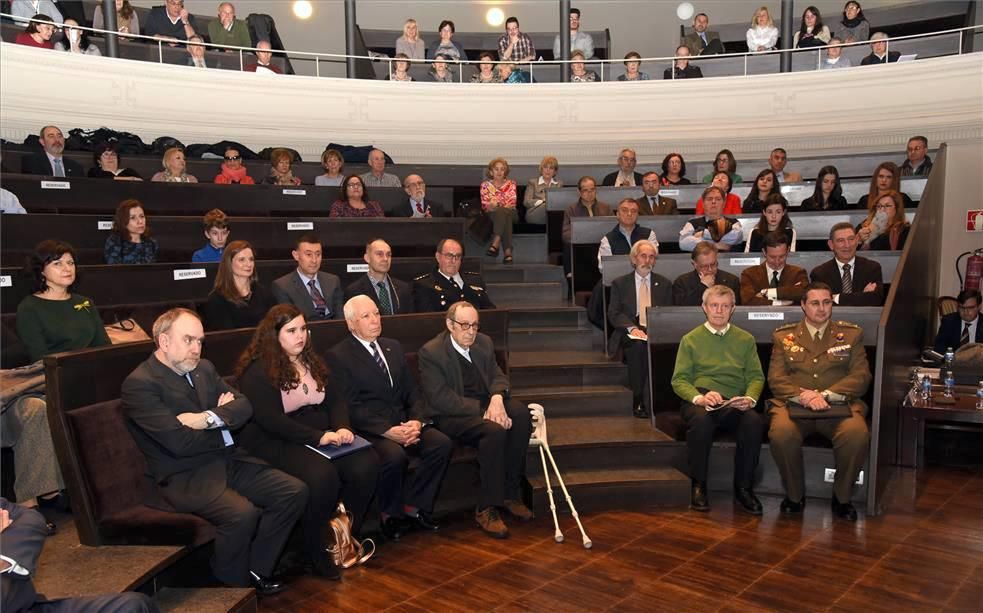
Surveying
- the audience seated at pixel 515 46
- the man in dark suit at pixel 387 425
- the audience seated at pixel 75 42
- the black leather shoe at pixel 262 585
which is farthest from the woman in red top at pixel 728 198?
the audience seated at pixel 75 42

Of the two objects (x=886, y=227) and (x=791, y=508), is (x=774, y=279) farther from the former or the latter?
(x=791, y=508)

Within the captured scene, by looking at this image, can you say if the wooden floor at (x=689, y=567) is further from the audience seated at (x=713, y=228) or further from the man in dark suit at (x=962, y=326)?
the audience seated at (x=713, y=228)

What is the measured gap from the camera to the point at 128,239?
4.63 m

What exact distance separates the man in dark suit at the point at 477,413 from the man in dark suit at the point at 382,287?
28.9 inches

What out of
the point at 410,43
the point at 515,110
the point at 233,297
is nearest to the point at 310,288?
the point at 233,297

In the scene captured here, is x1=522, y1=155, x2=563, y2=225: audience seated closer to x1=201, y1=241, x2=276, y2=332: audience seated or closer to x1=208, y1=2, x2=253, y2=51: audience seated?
x1=201, y1=241, x2=276, y2=332: audience seated


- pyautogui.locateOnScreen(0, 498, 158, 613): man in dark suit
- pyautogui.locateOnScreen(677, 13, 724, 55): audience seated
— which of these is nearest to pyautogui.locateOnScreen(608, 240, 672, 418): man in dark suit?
pyautogui.locateOnScreen(0, 498, 158, 613): man in dark suit

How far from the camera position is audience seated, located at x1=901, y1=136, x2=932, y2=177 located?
6461 millimetres

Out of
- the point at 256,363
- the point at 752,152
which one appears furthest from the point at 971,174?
the point at 256,363

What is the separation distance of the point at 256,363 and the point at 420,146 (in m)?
5.32

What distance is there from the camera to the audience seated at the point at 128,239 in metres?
4.58

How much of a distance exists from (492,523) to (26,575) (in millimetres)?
2086

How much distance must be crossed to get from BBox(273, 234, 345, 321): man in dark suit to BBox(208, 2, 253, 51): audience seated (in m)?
4.55

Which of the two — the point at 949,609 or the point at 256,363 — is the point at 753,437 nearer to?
the point at 949,609
